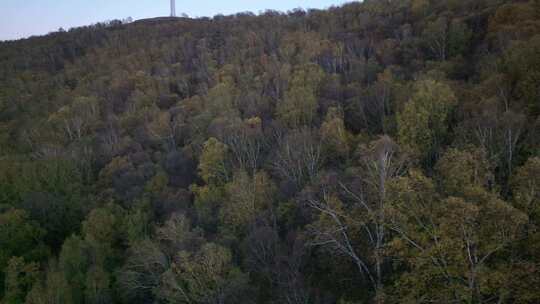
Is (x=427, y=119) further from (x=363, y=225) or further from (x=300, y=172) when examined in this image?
(x=363, y=225)

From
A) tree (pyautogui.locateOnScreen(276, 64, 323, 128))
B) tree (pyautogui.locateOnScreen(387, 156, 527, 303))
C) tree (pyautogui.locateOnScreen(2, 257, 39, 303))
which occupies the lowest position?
tree (pyautogui.locateOnScreen(2, 257, 39, 303))

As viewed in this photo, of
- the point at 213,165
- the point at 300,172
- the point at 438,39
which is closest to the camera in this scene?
the point at 300,172

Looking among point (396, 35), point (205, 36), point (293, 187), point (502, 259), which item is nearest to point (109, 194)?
point (293, 187)

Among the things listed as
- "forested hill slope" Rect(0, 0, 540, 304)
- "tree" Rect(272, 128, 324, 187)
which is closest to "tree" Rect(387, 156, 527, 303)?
"forested hill slope" Rect(0, 0, 540, 304)

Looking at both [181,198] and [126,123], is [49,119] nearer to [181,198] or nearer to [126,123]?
[126,123]

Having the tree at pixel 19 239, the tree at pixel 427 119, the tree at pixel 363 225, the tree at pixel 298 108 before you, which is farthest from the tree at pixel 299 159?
the tree at pixel 19 239

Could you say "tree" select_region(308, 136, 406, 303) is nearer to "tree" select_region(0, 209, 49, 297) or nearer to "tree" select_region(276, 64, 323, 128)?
"tree" select_region(276, 64, 323, 128)

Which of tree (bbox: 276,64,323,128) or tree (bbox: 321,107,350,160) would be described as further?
tree (bbox: 276,64,323,128)

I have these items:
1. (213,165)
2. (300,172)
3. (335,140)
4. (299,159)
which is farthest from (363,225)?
(213,165)
